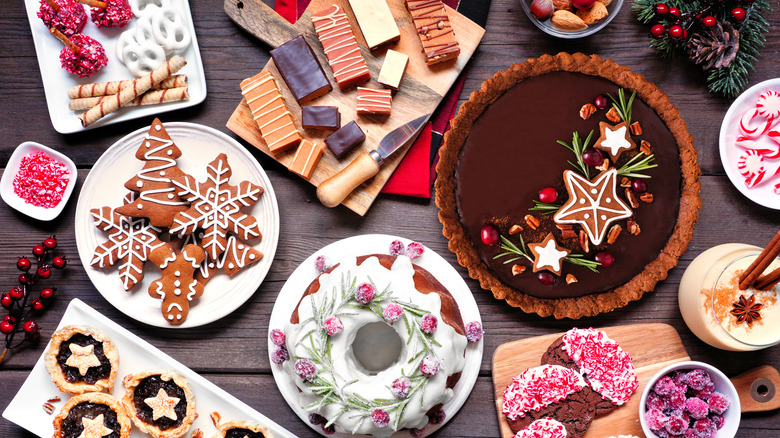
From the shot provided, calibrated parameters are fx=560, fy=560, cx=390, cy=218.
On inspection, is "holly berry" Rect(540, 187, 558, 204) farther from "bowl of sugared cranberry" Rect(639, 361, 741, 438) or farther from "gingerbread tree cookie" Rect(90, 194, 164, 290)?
"gingerbread tree cookie" Rect(90, 194, 164, 290)

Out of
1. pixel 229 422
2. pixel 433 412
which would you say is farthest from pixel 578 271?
pixel 229 422

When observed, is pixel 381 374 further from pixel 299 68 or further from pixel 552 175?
pixel 299 68

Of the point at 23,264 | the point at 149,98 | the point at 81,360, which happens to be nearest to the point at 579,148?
the point at 149,98

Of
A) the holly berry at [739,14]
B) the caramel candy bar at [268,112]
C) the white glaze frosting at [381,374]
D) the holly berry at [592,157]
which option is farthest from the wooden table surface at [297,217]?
the holly berry at [592,157]

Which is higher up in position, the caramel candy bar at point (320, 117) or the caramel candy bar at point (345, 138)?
the caramel candy bar at point (320, 117)

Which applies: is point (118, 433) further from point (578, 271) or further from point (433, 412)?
point (578, 271)

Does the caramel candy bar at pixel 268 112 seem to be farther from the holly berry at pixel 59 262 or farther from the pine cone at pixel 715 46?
the pine cone at pixel 715 46
